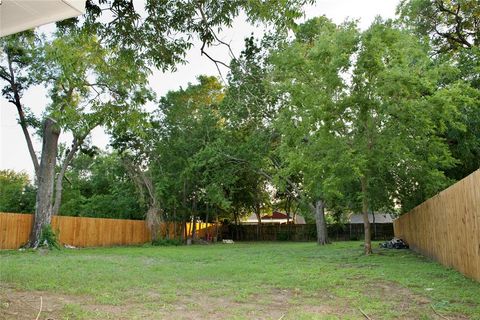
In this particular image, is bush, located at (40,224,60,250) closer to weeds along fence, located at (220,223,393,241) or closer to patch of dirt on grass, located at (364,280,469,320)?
patch of dirt on grass, located at (364,280,469,320)

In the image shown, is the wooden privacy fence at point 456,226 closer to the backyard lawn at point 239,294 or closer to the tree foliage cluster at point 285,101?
the backyard lawn at point 239,294

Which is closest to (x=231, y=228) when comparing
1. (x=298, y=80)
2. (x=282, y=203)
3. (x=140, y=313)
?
(x=282, y=203)

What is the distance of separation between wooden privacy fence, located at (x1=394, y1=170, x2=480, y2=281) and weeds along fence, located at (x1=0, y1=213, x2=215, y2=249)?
14735 millimetres

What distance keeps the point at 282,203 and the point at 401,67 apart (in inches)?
1092

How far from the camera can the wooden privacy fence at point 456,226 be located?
6523 millimetres

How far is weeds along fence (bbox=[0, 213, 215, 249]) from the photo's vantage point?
662 inches

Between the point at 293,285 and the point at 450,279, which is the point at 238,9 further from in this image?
the point at 450,279

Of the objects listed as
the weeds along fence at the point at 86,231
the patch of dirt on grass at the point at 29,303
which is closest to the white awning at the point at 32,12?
the patch of dirt on grass at the point at 29,303

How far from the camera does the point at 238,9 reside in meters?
6.50

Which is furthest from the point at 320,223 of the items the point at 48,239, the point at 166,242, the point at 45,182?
the point at 45,182

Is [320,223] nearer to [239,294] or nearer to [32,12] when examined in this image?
[239,294]

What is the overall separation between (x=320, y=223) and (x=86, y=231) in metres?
11.7

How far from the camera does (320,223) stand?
74.7 feet

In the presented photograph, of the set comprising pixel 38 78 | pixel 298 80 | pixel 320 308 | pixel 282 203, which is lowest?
pixel 320 308
